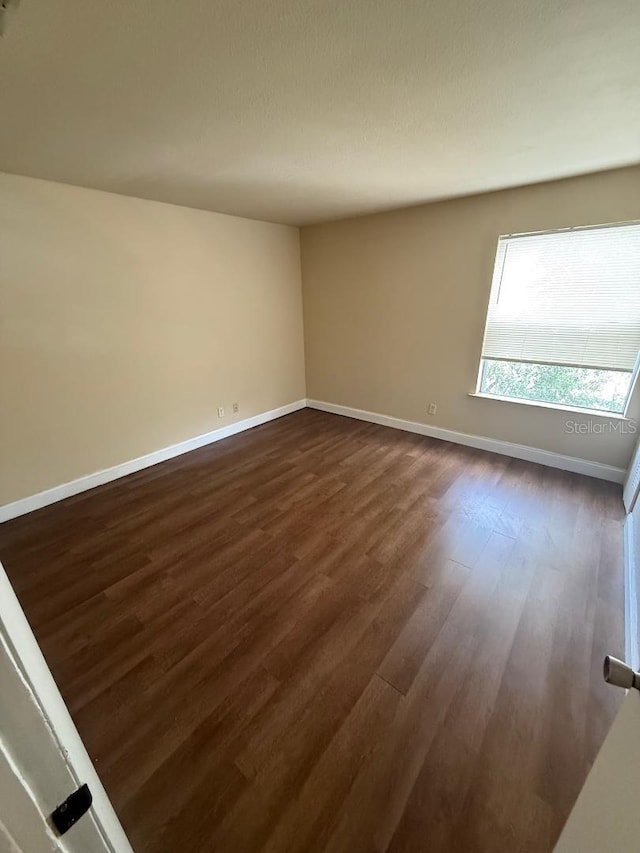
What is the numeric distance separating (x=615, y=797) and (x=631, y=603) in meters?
1.59

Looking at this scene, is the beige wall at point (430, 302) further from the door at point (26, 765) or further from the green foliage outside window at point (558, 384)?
the door at point (26, 765)

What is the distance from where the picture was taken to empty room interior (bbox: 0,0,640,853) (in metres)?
1.04

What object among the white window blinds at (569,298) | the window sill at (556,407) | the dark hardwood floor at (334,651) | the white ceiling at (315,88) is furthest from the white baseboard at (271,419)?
the white ceiling at (315,88)

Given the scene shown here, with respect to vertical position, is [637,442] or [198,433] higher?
[637,442]

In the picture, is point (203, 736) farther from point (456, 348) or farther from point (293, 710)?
point (456, 348)

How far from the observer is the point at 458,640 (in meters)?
1.64

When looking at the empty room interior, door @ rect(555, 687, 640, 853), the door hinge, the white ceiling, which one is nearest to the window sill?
the empty room interior

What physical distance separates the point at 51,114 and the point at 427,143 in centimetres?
178

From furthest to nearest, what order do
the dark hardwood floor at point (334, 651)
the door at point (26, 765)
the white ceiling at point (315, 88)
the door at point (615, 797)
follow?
the dark hardwood floor at point (334, 651), the white ceiling at point (315, 88), the door at point (615, 797), the door at point (26, 765)

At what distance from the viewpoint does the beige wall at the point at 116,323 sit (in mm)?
2408

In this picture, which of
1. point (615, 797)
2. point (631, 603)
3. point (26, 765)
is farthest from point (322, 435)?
point (26, 765)

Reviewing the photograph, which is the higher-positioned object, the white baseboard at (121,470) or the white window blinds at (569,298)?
the white window blinds at (569,298)

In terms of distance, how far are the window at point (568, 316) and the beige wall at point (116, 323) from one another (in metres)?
2.54

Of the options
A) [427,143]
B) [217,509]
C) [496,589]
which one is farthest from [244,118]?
[496,589]
